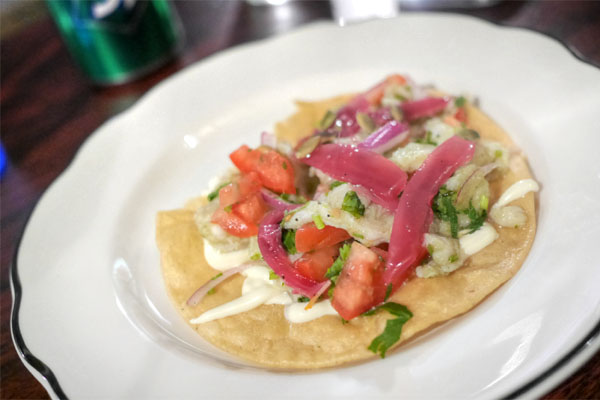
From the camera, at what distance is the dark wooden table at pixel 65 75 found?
9.59 feet

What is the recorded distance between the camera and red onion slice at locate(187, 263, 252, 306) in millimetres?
2100

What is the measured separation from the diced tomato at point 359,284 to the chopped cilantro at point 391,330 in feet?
0.26

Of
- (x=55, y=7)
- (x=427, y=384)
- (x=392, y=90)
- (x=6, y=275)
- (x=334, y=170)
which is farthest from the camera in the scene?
(x=55, y=7)

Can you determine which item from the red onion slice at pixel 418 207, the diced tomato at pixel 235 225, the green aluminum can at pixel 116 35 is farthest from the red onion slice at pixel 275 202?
the green aluminum can at pixel 116 35

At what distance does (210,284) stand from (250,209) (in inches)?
14.4

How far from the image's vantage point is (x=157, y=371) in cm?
174

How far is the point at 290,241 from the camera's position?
207 centimetres

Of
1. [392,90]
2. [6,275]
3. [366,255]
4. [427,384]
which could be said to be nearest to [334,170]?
[366,255]

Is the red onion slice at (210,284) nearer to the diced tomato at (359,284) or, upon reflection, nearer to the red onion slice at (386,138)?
the diced tomato at (359,284)

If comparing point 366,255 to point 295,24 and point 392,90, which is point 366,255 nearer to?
point 392,90

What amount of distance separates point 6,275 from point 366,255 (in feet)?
5.89

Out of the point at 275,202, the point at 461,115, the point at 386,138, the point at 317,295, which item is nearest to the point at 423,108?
the point at 461,115

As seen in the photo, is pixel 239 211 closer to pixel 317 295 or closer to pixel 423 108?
pixel 317 295

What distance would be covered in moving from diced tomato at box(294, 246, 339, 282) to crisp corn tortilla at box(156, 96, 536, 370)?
0.17 m
